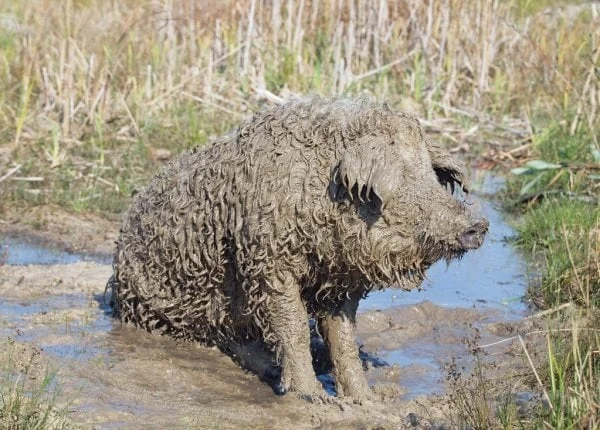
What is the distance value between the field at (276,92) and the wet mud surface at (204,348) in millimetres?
124

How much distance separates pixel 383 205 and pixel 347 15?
7.81 metres

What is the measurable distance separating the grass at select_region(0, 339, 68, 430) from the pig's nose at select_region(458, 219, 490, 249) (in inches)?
74.8

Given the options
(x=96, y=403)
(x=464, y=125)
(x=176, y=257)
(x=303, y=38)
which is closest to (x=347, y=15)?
(x=303, y=38)

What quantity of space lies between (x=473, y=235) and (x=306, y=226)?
Answer: 0.78m

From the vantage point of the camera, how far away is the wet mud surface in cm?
548

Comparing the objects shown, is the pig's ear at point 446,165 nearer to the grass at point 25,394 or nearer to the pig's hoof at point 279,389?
the pig's hoof at point 279,389

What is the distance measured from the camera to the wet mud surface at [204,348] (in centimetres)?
548

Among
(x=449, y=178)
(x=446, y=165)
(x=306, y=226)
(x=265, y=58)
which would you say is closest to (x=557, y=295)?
(x=449, y=178)

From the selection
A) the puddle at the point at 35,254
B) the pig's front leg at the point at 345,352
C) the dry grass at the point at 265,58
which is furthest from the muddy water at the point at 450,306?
the dry grass at the point at 265,58

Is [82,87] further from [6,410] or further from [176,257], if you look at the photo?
[6,410]

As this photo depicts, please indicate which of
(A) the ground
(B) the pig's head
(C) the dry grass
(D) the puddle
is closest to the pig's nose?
(B) the pig's head

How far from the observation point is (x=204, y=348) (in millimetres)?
6574

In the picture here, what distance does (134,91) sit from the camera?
Result: 37.7ft

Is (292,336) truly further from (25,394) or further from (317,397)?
(25,394)
